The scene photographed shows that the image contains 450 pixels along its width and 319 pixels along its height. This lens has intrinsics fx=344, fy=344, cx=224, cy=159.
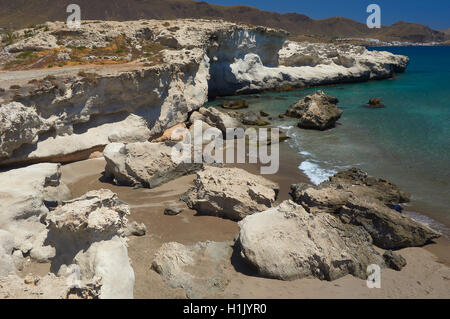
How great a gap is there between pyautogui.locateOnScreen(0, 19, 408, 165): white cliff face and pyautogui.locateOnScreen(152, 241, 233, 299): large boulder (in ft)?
24.1

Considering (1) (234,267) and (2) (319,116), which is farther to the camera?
(2) (319,116)

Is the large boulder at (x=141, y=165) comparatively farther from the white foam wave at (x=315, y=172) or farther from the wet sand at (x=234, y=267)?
Answer: the white foam wave at (x=315, y=172)

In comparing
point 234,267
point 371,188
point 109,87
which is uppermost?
point 109,87

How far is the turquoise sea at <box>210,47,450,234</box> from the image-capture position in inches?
457

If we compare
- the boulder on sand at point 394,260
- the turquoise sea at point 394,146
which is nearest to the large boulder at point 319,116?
the turquoise sea at point 394,146

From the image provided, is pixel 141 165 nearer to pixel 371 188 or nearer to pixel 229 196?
pixel 229 196

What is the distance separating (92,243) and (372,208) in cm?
636

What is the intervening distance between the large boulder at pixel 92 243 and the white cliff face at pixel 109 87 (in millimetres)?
6167

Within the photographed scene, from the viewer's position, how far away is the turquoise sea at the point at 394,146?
11609 millimetres

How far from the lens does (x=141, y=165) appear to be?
10969mm

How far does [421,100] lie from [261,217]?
28.2 m

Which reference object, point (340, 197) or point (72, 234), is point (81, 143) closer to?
point (72, 234)

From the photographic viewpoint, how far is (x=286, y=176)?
12.9 m

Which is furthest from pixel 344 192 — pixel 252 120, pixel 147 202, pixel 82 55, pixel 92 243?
pixel 82 55
